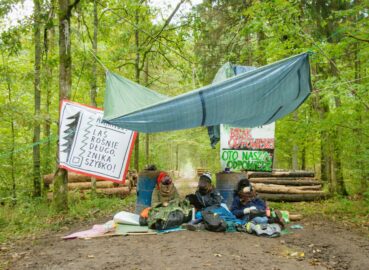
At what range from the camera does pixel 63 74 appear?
7039mm

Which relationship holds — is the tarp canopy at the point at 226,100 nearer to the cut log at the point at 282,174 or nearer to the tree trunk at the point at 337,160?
the tree trunk at the point at 337,160

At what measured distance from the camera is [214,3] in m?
10.7

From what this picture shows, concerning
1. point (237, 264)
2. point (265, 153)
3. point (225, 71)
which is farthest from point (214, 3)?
point (237, 264)

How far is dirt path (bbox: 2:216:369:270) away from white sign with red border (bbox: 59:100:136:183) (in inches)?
58.9

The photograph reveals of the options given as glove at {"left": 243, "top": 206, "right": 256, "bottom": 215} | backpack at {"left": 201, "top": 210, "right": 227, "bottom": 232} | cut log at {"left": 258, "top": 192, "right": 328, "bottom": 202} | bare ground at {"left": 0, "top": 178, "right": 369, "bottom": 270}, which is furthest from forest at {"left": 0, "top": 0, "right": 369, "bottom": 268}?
backpack at {"left": 201, "top": 210, "right": 227, "bottom": 232}

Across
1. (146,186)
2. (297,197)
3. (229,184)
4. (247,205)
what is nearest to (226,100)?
(247,205)

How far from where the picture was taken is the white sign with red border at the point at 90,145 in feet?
21.2

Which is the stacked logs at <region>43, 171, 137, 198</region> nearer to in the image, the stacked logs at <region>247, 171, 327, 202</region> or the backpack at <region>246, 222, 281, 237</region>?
the stacked logs at <region>247, 171, 327, 202</region>

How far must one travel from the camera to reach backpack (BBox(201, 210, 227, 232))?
5.34 m

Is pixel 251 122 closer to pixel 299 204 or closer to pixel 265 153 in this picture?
pixel 265 153

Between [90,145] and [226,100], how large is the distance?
10.3 ft

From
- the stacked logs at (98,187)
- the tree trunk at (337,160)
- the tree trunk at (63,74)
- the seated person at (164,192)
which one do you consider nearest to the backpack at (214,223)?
the seated person at (164,192)

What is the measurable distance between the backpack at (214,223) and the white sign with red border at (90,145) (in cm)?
213

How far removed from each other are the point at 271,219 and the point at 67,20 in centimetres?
563
